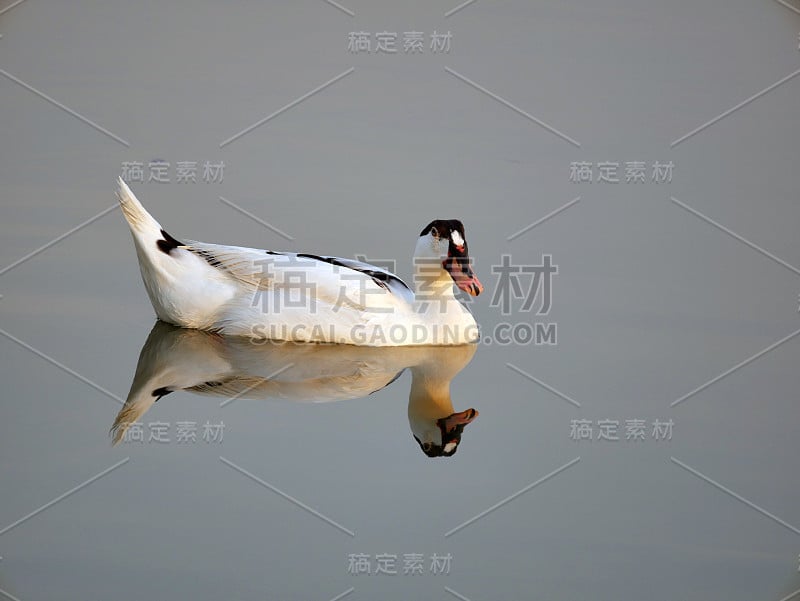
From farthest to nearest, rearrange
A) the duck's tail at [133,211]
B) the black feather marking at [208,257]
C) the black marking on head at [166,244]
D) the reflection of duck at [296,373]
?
1. the black feather marking at [208,257]
2. the black marking on head at [166,244]
3. the duck's tail at [133,211]
4. the reflection of duck at [296,373]

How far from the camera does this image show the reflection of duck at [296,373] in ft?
28.6

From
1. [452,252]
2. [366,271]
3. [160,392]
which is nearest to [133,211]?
[160,392]

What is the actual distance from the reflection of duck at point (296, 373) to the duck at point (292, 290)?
0.37 feet

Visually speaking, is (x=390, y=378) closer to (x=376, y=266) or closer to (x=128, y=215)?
(x=376, y=266)

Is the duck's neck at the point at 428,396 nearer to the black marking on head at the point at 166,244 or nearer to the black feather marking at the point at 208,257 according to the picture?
the black feather marking at the point at 208,257

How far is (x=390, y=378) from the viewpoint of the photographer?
30.9 feet

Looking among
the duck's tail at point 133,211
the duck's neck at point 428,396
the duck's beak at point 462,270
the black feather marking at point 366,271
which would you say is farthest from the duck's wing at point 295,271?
the duck's neck at point 428,396

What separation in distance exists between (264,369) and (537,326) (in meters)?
2.06

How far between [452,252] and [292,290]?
1145 millimetres

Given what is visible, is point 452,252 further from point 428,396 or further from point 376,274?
point 428,396

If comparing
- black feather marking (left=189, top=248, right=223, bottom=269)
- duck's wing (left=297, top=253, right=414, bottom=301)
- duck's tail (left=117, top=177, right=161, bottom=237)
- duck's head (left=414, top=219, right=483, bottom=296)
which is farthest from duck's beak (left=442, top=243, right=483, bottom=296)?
duck's tail (left=117, top=177, right=161, bottom=237)

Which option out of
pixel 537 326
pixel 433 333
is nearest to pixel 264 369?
pixel 433 333

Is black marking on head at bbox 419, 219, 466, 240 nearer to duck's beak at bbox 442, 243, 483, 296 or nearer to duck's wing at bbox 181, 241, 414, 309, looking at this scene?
duck's beak at bbox 442, 243, 483, 296

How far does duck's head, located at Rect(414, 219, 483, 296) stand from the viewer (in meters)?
9.85
